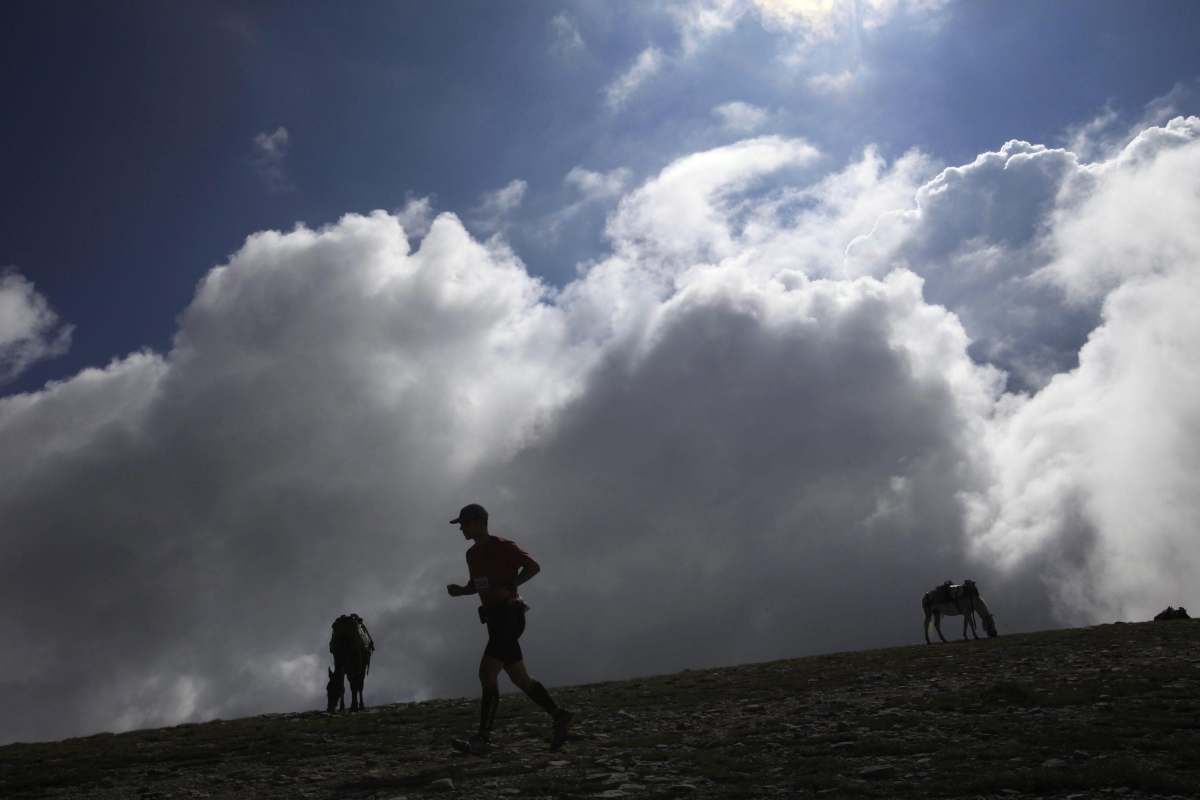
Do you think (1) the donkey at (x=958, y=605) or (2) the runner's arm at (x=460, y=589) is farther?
(1) the donkey at (x=958, y=605)

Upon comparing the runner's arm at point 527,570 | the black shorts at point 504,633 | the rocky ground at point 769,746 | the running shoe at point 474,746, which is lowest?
the rocky ground at point 769,746

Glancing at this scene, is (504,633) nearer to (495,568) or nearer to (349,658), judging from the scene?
(495,568)

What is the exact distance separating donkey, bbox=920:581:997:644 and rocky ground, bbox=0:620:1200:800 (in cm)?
1442

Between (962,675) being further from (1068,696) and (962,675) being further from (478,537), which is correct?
(478,537)

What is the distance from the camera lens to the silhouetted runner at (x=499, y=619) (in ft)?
35.9

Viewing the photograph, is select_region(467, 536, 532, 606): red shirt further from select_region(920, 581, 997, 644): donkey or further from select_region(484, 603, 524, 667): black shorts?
select_region(920, 581, 997, 644): donkey

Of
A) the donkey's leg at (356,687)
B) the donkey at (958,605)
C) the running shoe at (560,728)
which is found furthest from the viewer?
the donkey at (958,605)

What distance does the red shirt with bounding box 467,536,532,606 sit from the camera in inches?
437

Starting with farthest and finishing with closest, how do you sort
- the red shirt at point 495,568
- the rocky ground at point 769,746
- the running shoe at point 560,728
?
the red shirt at point 495,568 < the running shoe at point 560,728 < the rocky ground at point 769,746

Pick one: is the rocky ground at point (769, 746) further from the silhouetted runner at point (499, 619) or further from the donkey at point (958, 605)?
the donkey at point (958, 605)

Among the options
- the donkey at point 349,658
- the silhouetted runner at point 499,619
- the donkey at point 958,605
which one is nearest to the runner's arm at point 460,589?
the silhouetted runner at point 499,619

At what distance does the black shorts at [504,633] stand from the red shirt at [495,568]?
0.13 meters

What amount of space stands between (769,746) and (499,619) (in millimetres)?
3467

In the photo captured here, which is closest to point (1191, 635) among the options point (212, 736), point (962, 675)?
point (962, 675)
